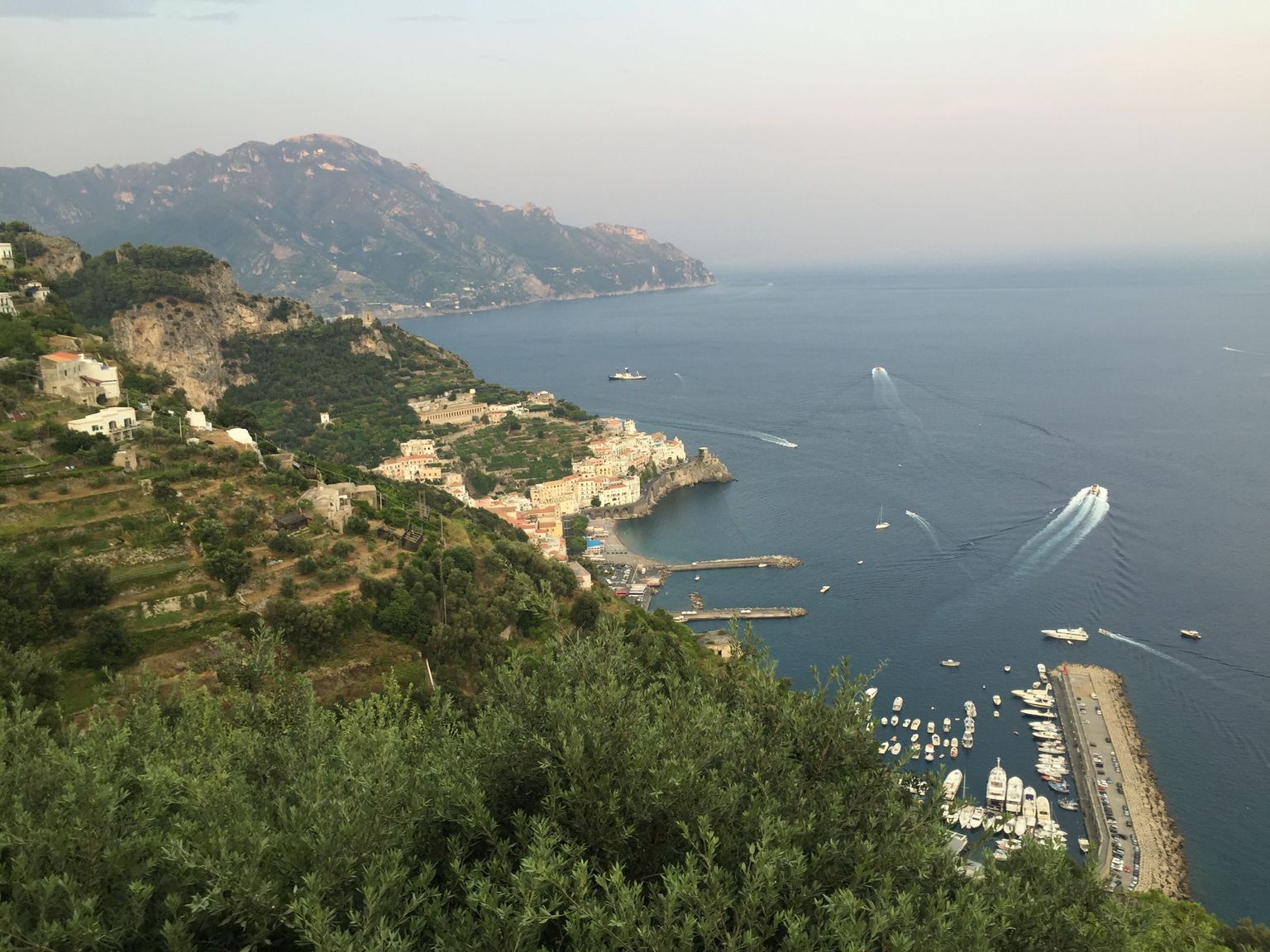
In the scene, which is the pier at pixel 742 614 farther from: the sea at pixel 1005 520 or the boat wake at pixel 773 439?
the boat wake at pixel 773 439

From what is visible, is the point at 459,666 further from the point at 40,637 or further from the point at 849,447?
the point at 849,447

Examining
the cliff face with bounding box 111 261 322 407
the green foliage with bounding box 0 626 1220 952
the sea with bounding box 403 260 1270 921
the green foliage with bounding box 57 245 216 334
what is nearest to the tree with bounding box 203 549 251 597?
the green foliage with bounding box 0 626 1220 952

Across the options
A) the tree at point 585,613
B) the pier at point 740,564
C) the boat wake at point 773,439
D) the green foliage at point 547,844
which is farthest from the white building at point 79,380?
the boat wake at point 773,439

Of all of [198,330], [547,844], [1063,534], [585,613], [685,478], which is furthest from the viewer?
[685,478]

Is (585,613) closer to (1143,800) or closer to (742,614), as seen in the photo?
(742,614)

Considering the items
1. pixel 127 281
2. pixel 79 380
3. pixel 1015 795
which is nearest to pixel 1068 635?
pixel 1015 795

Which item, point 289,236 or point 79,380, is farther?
point 289,236

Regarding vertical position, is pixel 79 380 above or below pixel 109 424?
above

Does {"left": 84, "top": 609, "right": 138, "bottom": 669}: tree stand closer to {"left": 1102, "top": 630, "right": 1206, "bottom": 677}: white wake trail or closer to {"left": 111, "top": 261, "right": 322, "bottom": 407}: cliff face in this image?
{"left": 111, "top": 261, "right": 322, "bottom": 407}: cliff face
